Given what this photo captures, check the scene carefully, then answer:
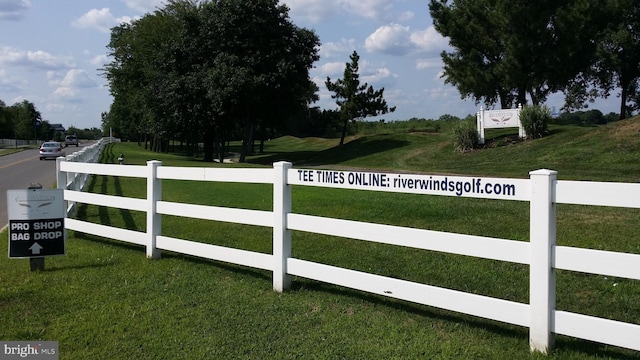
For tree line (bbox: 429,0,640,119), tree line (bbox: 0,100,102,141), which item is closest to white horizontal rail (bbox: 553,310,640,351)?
tree line (bbox: 429,0,640,119)

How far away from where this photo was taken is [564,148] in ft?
71.1

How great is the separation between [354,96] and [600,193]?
133 feet

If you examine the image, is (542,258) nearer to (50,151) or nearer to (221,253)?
(221,253)

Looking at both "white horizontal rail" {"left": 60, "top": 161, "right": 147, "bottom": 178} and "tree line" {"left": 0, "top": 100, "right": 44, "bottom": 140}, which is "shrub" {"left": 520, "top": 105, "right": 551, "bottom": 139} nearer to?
"white horizontal rail" {"left": 60, "top": 161, "right": 147, "bottom": 178}

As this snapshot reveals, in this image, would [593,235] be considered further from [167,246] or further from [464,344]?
[167,246]

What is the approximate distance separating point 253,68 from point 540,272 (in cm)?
3430

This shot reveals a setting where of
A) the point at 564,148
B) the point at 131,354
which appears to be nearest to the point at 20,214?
the point at 131,354

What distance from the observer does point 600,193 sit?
3848 millimetres

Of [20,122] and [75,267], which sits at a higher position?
[20,122]

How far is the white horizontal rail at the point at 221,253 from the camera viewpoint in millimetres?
6164

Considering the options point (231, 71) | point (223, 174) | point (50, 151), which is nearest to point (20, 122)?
point (50, 151)

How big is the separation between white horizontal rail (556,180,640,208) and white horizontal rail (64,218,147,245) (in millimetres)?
5585

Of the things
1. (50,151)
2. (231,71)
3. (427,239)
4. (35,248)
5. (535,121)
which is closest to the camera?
(427,239)

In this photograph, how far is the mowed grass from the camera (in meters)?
4.43
